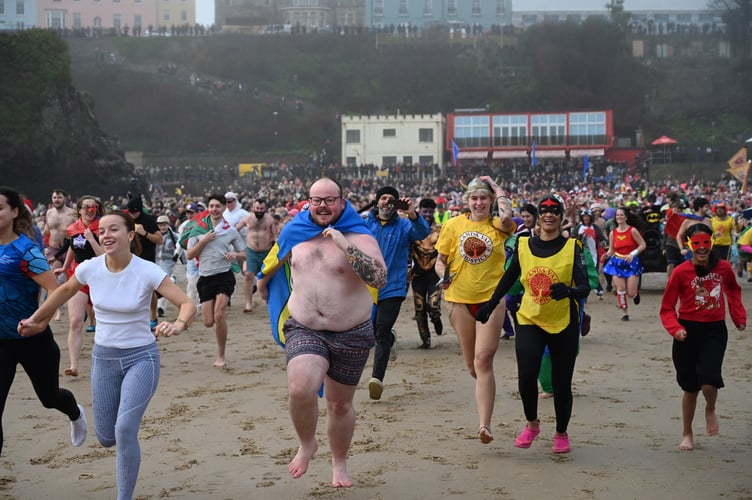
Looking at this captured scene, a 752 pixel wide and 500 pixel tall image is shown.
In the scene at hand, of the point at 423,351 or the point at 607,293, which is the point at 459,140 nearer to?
the point at 607,293

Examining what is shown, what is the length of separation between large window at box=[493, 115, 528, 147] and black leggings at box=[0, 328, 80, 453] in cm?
7527

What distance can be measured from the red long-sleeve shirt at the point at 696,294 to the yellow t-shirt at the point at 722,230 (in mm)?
11282

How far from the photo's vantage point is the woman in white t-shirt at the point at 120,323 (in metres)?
5.66

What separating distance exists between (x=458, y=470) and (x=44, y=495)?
91.3 inches

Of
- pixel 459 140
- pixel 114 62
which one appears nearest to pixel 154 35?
pixel 114 62

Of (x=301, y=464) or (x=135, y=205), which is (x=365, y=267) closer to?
(x=301, y=464)

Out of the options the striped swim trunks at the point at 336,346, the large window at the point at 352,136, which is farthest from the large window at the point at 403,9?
the striped swim trunks at the point at 336,346

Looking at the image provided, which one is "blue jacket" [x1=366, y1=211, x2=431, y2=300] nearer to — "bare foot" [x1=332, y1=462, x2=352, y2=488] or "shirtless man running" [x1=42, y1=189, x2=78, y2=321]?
"bare foot" [x1=332, y1=462, x2=352, y2=488]

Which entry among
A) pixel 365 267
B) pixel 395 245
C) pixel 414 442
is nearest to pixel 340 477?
pixel 365 267

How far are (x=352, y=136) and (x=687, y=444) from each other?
7787cm

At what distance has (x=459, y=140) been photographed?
265ft

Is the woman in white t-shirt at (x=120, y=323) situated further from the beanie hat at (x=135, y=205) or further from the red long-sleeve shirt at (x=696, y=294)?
the beanie hat at (x=135, y=205)

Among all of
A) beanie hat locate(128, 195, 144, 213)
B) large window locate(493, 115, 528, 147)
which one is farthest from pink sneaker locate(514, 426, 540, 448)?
large window locate(493, 115, 528, 147)

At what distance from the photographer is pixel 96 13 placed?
12675 centimetres
